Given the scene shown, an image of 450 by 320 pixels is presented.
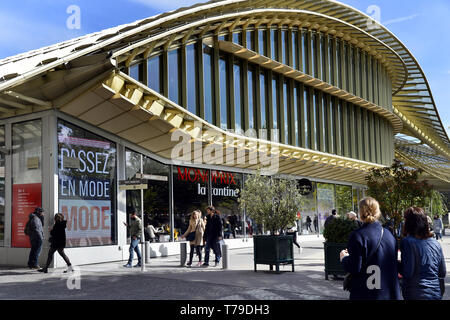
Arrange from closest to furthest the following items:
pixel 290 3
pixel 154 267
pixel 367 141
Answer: pixel 154 267
pixel 290 3
pixel 367 141

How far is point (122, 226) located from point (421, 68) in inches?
1136

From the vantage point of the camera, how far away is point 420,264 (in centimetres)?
457

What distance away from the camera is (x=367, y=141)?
33906mm

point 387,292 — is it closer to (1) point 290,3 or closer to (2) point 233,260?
(2) point 233,260

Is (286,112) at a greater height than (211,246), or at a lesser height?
greater

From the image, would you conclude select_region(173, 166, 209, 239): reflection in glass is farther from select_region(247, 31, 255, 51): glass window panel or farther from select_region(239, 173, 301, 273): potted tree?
select_region(247, 31, 255, 51): glass window panel

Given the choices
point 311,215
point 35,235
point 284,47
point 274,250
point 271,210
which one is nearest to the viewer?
point 274,250

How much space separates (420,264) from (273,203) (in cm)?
815

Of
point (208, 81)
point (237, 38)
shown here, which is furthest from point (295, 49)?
point (208, 81)

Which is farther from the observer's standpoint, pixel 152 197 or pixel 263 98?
pixel 263 98

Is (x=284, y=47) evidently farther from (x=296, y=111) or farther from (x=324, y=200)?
(x=324, y=200)

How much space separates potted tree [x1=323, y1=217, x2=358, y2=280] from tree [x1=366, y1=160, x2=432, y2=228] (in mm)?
2012

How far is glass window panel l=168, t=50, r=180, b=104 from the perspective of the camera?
18109mm
